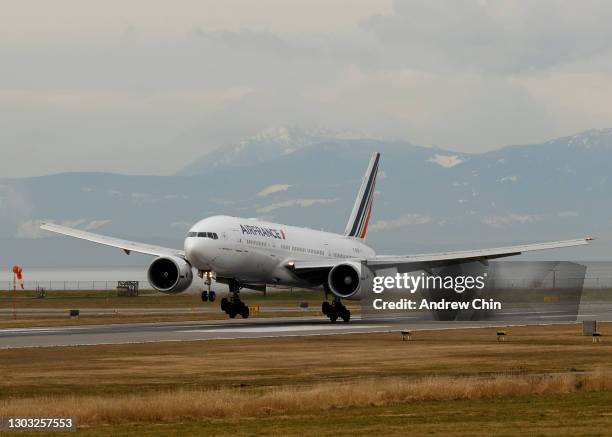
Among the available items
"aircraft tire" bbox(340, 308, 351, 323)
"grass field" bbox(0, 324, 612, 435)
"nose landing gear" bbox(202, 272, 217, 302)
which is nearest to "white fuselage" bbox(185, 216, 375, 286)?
"nose landing gear" bbox(202, 272, 217, 302)

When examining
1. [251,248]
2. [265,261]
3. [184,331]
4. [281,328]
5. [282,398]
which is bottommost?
[282,398]

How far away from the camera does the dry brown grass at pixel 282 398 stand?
104 feet

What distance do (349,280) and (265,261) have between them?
16.6ft

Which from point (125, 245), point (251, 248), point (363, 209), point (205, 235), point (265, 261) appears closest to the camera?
point (205, 235)

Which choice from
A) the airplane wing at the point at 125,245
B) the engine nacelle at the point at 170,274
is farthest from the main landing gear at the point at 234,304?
the airplane wing at the point at 125,245

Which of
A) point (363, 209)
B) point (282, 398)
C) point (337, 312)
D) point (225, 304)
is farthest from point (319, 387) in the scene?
point (363, 209)

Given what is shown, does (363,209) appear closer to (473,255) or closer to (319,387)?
(473,255)

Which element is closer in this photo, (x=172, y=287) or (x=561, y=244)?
(x=172, y=287)

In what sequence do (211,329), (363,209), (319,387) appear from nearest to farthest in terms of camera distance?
(319,387), (211,329), (363,209)

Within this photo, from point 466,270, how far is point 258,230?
1594 cm

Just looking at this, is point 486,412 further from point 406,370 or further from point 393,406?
point 406,370

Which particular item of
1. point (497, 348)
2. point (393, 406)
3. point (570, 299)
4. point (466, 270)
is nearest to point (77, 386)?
point (393, 406)

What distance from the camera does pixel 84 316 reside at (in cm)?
9181

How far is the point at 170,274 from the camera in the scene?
77188 millimetres
